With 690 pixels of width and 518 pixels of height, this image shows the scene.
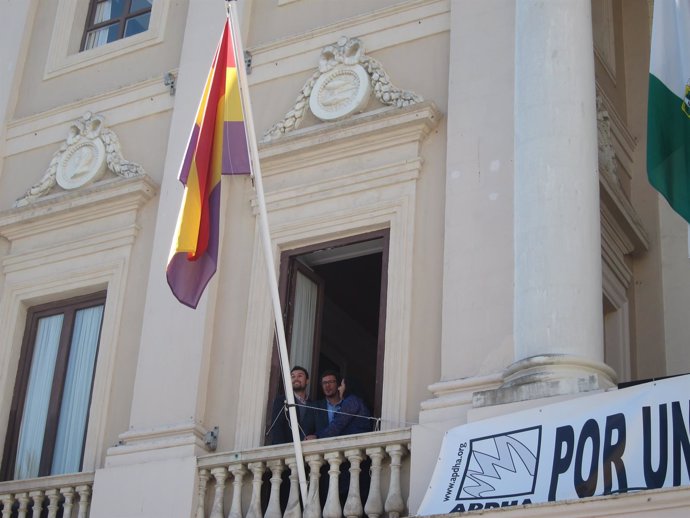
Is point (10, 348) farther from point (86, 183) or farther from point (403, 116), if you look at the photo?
point (403, 116)

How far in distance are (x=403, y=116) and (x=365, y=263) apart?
168 inches

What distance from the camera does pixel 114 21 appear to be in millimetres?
16938

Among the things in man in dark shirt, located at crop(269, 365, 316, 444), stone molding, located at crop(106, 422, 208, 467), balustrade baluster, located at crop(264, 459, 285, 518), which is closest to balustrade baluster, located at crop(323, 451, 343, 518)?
balustrade baluster, located at crop(264, 459, 285, 518)

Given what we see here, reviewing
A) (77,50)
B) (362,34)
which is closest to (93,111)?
(77,50)

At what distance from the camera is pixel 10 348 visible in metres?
15.3

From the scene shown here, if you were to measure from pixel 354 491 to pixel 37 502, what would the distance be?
3.30 m

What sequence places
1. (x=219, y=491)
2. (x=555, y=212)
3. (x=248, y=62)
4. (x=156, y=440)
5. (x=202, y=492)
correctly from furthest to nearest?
(x=248, y=62) < (x=156, y=440) < (x=202, y=492) < (x=219, y=491) < (x=555, y=212)

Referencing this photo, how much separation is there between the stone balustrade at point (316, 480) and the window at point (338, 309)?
2.14 feet

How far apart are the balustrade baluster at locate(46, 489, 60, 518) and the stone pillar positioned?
4.26 meters

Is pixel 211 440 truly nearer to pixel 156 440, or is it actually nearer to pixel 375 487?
pixel 156 440

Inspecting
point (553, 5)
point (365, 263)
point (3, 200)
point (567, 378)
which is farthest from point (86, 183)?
point (567, 378)

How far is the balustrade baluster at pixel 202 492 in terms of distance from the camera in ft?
42.2

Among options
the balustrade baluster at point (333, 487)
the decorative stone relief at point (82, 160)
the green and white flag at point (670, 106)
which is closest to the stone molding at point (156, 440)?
the balustrade baluster at point (333, 487)

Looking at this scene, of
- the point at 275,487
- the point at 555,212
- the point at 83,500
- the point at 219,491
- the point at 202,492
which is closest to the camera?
the point at 555,212
